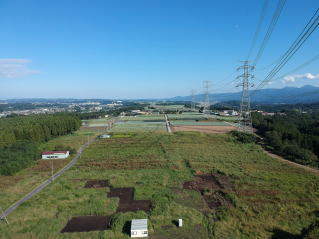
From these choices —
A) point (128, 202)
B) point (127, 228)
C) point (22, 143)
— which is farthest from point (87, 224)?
point (22, 143)

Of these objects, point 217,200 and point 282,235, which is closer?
point 282,235

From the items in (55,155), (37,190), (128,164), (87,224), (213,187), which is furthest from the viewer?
(55,155)

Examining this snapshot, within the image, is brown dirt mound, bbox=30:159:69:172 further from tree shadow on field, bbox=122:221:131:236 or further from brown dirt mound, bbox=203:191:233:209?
brown dirt mound, bbox=203:191:233:209

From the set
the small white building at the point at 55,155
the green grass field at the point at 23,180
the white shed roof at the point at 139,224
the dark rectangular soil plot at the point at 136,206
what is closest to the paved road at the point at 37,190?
the green grass field at the point at 23,180

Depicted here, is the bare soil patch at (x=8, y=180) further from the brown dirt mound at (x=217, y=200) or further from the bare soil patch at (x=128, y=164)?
the brown dirt mound at (x=217, y=200)

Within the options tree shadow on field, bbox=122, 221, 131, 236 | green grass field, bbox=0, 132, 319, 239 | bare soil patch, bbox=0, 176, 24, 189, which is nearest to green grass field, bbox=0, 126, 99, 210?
bare soil patch, bbox=0, 176, 24, 189

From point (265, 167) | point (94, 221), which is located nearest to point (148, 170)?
point (94, 221)

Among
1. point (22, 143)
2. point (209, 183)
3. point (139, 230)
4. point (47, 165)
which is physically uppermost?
point (22, 143)

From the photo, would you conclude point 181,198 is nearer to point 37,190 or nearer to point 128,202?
point 128,202
